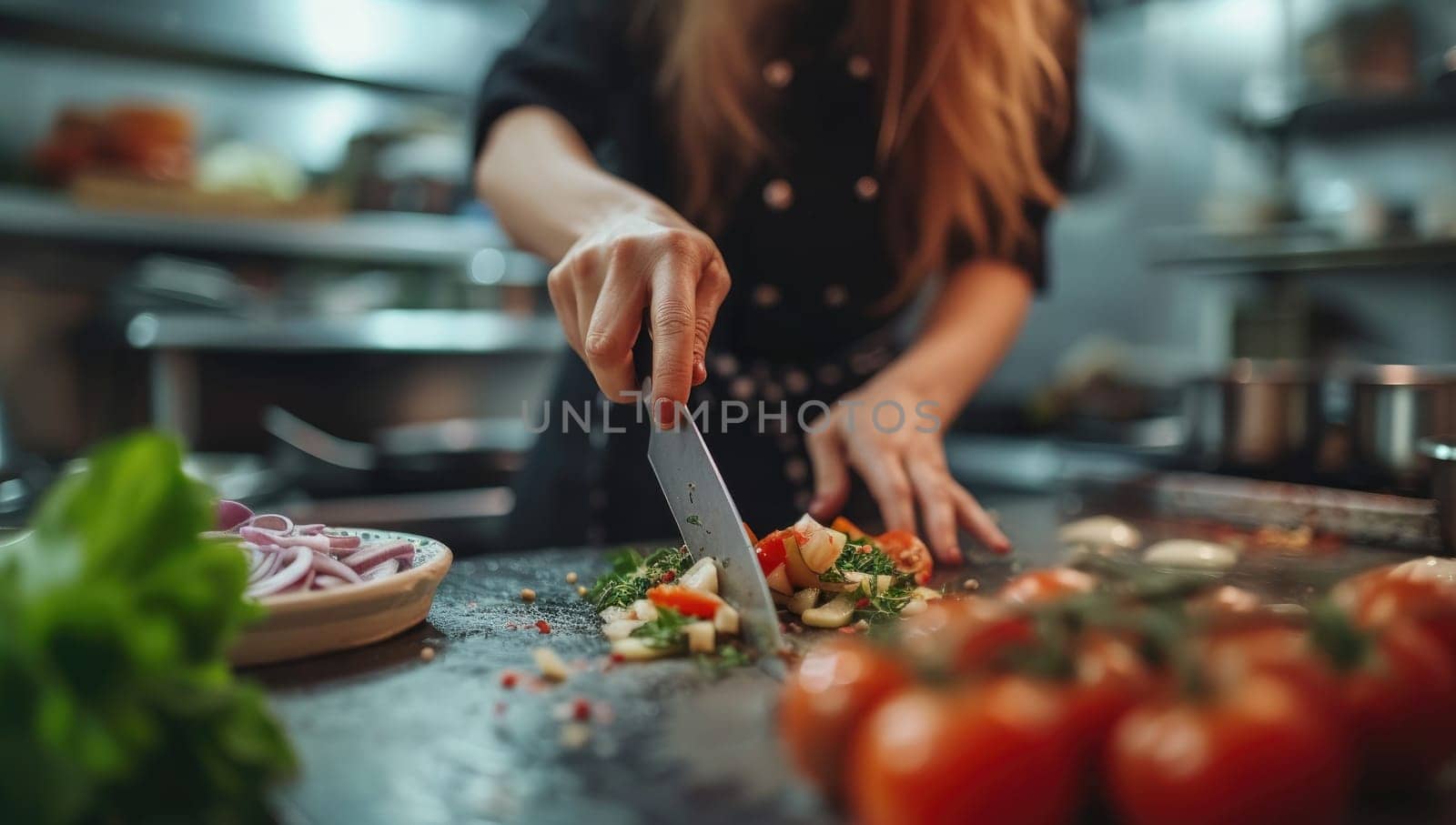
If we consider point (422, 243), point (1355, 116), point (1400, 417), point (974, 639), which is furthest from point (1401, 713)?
point (422, 243)

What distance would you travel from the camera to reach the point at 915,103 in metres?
1.47

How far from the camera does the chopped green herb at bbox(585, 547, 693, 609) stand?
3.04 feet

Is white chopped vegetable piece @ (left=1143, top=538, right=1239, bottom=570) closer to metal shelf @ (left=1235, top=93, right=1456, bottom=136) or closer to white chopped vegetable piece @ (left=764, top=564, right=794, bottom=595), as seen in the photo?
white chopped vegetable piece @ (left=764, top=564, right=794, bottom=595)

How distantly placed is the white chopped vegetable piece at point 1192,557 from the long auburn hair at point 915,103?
55 centimetres

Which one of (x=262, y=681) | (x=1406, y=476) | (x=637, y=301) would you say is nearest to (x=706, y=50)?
(x=637, y=301)

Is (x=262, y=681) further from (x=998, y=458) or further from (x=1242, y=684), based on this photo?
(x=998, y=458)

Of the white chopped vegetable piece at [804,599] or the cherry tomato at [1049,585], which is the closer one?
the cherry tomato at [1049,585]

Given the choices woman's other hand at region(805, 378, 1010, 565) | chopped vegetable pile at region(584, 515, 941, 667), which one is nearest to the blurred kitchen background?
woman's other hand at region(805, 378, 1010, 565)

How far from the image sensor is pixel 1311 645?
54 cm

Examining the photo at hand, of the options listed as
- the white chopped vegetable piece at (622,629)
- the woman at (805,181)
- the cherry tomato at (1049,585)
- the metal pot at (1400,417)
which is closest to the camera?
the cherry tomato at (1049,585)

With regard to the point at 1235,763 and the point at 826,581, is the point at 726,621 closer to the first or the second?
the point at 826,581

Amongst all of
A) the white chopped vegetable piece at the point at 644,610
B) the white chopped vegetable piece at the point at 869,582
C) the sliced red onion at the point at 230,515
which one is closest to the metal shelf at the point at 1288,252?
the white chopped vegetable piece at the point at 869,582

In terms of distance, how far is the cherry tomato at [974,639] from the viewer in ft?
1.55

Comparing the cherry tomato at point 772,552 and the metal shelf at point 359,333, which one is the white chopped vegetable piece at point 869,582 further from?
the metal shelf at point 359,333
